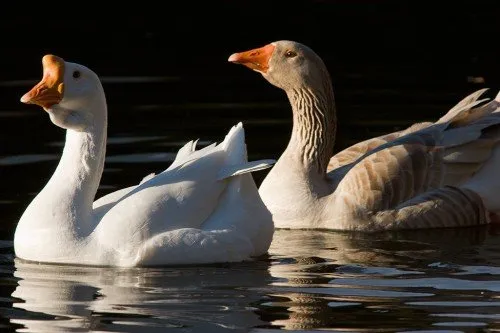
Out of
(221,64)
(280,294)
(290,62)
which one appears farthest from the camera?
(221,64)

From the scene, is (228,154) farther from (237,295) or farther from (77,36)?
(77,36)

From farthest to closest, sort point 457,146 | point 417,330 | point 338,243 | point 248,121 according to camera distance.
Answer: point 248,121 → point 457,146 → point 338,243 → point 417,330

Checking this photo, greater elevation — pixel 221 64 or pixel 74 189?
pixel 221 64

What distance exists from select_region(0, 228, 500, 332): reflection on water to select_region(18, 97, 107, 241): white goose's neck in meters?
0.30

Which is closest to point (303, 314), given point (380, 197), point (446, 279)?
point (446, 279)

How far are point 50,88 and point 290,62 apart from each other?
2.76 metres

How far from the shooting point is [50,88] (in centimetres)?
998

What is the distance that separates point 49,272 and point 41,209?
44 cm

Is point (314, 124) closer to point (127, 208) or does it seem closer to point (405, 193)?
point (405, 193)

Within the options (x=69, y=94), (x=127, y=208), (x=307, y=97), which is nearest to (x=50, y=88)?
(x=69, y=94)

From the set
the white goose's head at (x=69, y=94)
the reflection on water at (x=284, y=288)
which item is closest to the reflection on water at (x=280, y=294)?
the reflection on water at (x=284, y=288)

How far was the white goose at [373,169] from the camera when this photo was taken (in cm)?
1184

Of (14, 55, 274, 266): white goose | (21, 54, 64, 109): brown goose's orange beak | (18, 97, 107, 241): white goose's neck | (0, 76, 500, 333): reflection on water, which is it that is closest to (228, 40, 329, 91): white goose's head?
(0, 76, 500, 333): reflection on water

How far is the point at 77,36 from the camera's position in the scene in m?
21.1
